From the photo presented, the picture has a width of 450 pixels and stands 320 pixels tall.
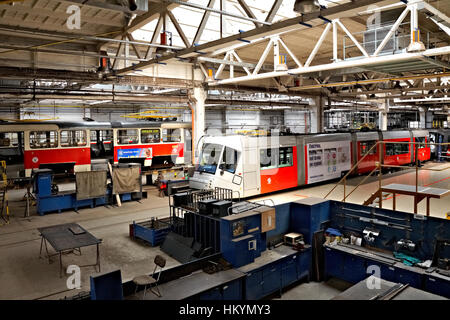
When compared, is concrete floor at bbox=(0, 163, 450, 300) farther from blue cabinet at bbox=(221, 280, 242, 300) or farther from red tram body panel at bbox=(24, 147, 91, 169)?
red tram body panel at bbox=(24, 147, 91, 169)

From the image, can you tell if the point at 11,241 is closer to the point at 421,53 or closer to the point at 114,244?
the point at 114,244

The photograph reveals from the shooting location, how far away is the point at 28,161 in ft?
53.6

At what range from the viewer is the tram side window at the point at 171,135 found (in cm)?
2029

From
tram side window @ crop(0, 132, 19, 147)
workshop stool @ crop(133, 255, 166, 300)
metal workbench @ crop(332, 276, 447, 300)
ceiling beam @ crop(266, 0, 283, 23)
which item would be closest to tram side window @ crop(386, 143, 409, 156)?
ceiling beam @ crop(266, 0, 283, 23)

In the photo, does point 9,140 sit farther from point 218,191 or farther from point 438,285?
point 438,285

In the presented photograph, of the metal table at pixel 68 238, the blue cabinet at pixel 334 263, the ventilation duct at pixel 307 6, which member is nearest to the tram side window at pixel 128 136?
the metal table at pixel 68 238

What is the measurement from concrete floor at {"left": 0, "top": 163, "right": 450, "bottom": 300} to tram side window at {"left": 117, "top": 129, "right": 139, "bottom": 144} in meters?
4.95

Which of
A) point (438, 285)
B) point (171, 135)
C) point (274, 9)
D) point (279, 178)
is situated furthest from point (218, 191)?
point (171, 135)

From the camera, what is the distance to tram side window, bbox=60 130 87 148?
57.5ft

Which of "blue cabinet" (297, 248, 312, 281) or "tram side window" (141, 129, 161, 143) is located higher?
"tram side window" (141, 129, 161, 143)

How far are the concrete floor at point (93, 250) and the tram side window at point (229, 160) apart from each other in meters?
1.86

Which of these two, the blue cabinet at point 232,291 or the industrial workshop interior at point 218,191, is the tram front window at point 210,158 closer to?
the industrial workshop interior at point 218,191

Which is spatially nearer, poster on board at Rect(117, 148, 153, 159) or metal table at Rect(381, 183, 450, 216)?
metal table at Rect(381, 183, 450, 216)
